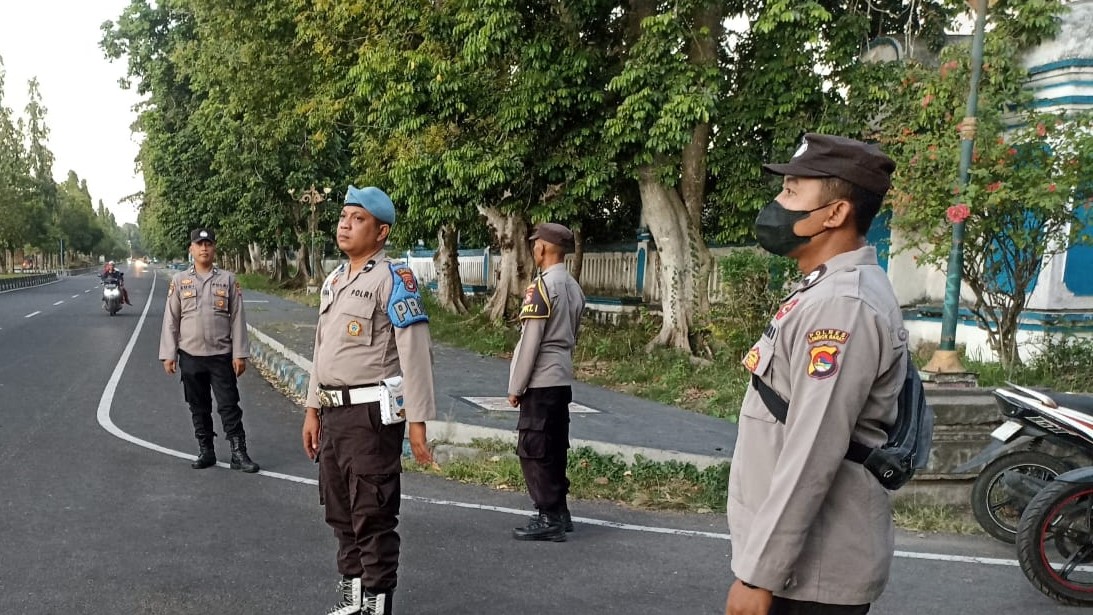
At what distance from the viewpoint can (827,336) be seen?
5.90 ft

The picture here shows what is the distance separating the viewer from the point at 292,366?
11.1 metres

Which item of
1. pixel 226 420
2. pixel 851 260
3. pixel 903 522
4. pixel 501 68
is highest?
pixel 501 68

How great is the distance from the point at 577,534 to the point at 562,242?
1.88 metres

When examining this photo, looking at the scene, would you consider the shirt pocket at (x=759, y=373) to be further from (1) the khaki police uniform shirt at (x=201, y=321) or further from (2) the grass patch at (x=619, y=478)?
(1) the khaki police uniform shirt at (x=201, y=321)

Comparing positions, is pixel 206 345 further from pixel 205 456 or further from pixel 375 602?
pixel 375 602

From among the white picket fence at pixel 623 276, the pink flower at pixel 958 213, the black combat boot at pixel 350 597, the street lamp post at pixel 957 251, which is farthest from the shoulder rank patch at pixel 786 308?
the white picket fence at pixel 623 276

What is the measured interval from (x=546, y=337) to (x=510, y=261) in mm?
12659

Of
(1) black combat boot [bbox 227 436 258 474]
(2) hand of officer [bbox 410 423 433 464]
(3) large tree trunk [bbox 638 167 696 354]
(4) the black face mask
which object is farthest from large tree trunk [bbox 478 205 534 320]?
(4) the black face mask

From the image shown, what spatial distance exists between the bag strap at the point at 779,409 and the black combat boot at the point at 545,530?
3.15 meters

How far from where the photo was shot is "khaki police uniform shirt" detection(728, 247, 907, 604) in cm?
179

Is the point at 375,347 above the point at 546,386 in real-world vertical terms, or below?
above

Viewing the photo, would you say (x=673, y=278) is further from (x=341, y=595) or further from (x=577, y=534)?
(x=341, y=595)

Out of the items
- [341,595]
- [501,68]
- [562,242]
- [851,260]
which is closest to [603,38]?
[501,68]

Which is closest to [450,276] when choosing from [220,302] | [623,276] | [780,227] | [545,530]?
[623,276]
